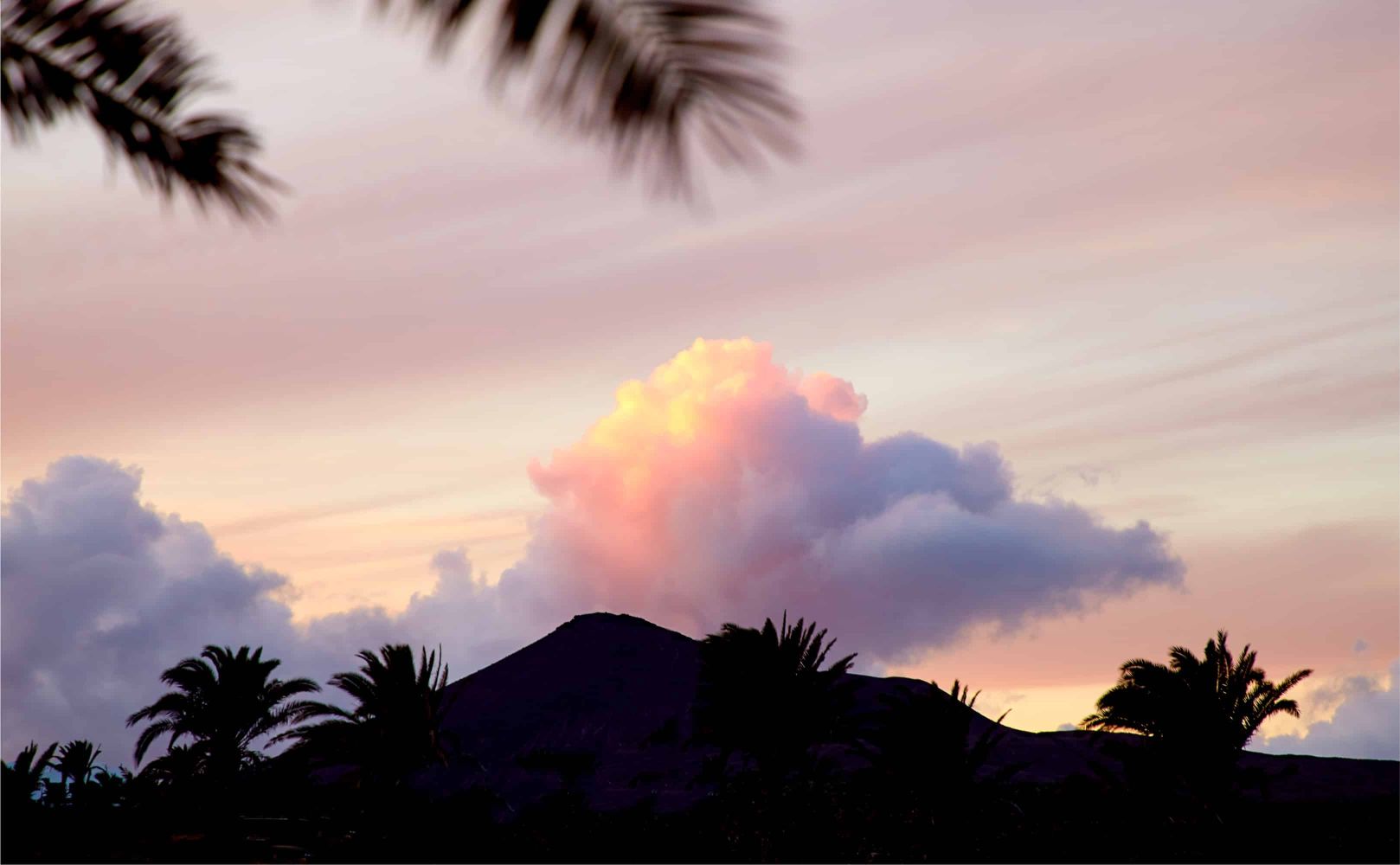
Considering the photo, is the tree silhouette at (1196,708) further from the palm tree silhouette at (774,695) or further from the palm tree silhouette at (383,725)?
the palm tree silhouette at (383,725)

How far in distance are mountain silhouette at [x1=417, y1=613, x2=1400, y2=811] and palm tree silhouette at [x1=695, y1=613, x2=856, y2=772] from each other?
4511cm

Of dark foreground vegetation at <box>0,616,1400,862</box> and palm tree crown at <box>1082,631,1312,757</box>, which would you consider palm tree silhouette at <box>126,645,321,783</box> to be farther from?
palm tree crown at <box>1082,631,1312,757</box>

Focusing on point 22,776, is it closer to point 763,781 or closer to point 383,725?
point 383,725

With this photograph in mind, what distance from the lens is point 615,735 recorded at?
5148 inches

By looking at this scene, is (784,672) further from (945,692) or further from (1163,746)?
(1163,746)

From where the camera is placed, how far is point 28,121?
5.90 m

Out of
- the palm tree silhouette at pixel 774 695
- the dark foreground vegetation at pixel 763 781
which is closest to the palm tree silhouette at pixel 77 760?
the dark foreground vegetation at pixel 763 781

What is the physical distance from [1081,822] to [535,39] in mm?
54793

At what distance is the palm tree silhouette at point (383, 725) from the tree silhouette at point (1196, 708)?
19472 millimetres

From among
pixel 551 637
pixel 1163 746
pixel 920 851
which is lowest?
pixel 920 851

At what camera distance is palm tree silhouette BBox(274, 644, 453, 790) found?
39906 millimetres

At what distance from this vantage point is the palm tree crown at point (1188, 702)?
38406 mm

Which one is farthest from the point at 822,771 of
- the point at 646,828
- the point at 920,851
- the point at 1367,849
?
the point at 1367,849

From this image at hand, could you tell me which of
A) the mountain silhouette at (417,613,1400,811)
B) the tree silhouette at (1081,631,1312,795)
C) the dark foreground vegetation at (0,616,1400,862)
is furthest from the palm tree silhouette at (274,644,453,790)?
the mountain silhouette at (417,613,1400,811)
